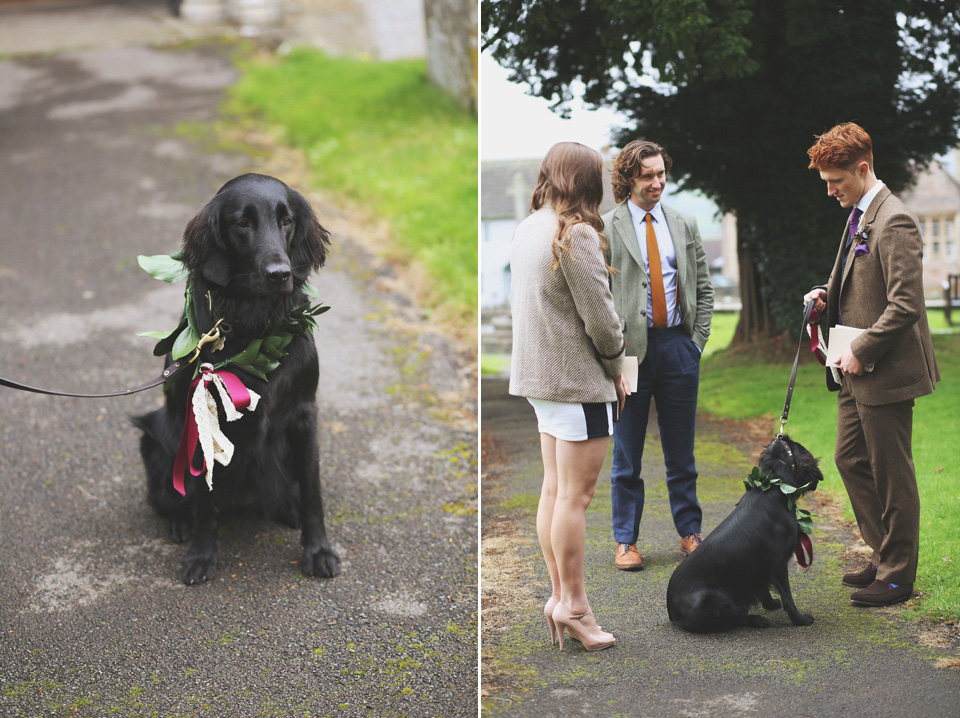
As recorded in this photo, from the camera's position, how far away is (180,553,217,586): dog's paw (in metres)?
3.76

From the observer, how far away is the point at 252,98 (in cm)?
1105

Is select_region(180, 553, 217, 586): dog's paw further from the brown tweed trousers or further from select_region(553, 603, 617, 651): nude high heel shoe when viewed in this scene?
the brown tweed trousers

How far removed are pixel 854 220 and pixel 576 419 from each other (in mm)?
1184

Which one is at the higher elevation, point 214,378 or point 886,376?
point 886,376

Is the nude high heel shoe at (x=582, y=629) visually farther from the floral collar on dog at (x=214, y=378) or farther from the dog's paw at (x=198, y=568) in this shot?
the dog's paw at (x=198, y=568)

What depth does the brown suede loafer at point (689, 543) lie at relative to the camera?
3377 mm

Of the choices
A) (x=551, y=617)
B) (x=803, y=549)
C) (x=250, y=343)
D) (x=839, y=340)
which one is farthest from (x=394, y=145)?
(x=551, y=617)

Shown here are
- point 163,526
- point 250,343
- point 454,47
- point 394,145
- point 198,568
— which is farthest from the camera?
point 454,47

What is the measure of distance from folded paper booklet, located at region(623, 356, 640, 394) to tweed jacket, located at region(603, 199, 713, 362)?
137 mm

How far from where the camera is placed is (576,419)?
287cm

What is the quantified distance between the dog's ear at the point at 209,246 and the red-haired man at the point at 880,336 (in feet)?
7.02

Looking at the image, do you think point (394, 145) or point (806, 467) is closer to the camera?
point (806, 467)

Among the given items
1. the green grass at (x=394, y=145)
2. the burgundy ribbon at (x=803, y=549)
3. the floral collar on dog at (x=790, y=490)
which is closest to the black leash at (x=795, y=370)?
the floral collar on dog at (x=790, y=490)

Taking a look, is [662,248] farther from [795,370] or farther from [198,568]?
[198,568]
